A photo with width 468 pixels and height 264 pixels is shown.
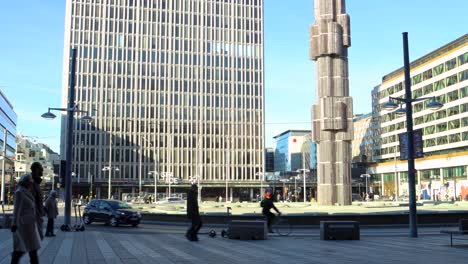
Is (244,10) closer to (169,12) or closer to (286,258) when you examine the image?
(169,12)

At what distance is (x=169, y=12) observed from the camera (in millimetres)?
119500

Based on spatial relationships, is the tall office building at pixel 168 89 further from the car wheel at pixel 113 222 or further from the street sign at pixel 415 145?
the street sign at pixel 415 145

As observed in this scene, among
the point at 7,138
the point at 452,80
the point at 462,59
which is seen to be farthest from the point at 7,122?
the point at 462,59

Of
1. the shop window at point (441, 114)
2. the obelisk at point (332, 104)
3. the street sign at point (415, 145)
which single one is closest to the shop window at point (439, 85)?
the shop window at point (441, 114)

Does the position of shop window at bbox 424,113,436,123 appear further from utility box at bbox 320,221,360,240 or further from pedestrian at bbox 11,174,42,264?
pedestrian at bbox 11,174,42,264

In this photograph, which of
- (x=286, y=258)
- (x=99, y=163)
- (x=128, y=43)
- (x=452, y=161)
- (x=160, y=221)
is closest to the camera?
(x=286, y=258)

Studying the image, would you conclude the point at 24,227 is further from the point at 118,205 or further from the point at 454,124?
the point at 454,124

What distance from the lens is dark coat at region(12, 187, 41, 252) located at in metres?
8.41

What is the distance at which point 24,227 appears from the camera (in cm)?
841

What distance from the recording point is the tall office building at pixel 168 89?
113 meters

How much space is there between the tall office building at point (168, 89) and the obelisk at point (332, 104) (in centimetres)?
6606

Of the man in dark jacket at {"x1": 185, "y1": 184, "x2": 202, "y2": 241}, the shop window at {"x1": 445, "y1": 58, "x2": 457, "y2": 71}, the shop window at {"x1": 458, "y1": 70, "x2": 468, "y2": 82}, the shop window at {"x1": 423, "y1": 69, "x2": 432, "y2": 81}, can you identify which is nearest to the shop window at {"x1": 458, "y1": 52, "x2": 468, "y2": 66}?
the shop window at {"x1": 445, "y1": 58, "x2": 457, "y2": 71}

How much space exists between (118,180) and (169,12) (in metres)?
40.6

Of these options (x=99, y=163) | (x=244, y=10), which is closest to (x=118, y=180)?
(x=99, y=163)
